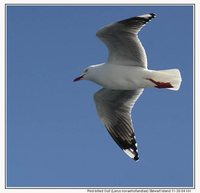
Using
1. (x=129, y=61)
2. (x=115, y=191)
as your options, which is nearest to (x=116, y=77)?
(x=129, y=61)

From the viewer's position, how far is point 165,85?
3.91 meters

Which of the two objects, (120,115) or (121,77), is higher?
(121,77)

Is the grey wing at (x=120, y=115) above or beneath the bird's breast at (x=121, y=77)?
beneath

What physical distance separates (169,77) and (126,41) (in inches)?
14.1

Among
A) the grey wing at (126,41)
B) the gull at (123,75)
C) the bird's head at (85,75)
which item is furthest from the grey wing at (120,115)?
the grey wing at (126,41)

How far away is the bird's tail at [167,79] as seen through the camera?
153 inches

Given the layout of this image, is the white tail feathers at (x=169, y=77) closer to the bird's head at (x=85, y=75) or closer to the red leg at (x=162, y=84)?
the red leg at (x=162, y=84)

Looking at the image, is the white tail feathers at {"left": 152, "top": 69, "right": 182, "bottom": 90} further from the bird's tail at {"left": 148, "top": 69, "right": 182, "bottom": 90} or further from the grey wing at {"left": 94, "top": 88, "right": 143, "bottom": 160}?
the grey wing at {"left": 94, "top": 88, "right": 143, "bottom": 160}

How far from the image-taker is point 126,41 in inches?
151

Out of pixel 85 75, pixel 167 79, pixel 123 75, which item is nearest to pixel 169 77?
pixel 167 79

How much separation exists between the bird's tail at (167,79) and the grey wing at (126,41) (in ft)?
0.38

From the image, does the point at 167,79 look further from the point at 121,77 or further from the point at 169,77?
the point at 121,77

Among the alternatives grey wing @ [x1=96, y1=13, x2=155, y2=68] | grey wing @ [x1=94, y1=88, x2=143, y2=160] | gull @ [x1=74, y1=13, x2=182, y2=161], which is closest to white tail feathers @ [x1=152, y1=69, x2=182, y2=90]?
gull @ [x1=74, y1=13, x2=182, y2=161]

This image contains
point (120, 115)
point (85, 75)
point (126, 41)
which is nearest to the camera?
point (126, 41)
